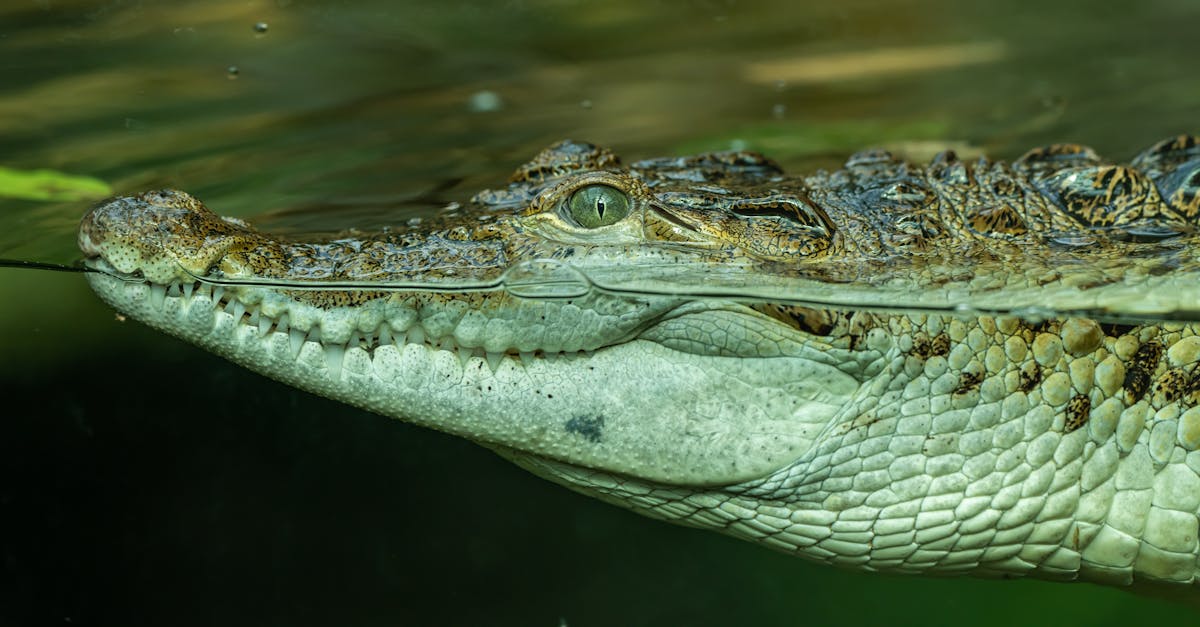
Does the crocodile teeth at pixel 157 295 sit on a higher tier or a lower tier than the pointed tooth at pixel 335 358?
higher

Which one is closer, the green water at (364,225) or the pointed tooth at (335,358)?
the pointed tooth at (335,358)

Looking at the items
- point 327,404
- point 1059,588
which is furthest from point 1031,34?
point 327,404

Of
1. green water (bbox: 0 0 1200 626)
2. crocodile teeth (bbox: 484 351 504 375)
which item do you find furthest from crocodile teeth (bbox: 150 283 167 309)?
crocodile teeth (bbox: 484 351 504 375)

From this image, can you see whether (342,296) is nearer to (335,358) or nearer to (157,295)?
(335,358)

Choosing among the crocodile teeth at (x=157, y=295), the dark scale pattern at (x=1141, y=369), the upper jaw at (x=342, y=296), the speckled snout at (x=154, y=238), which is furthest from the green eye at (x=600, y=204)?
the dark scale pattern at (x=1141, y=369)

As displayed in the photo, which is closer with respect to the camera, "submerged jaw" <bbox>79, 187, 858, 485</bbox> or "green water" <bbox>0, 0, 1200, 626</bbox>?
"submerged jaw" <bbox>79, 187, 858, 485</bbox>

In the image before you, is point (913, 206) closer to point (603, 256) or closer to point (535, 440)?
point (603, 256)

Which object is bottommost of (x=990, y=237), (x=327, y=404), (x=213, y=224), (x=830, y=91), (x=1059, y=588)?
(x=1059, y=588)

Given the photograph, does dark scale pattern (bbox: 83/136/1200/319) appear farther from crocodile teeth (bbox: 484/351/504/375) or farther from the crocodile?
crocodile teeth (bbox: 484/351/504/375)

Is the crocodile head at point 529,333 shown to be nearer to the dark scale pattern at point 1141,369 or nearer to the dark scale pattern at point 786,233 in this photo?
the dark scale pattern at point 786,233
